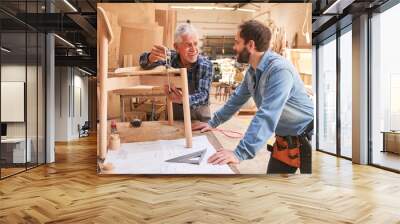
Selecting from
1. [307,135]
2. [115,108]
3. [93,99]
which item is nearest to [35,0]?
[115,108]

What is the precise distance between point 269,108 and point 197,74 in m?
1.30

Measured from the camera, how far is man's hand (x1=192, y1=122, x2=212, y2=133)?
630 centimetres

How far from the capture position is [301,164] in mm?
6320

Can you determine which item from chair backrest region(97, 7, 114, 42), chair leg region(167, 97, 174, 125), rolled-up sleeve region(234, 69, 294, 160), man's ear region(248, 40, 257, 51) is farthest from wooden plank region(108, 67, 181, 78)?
rolled-up sleeve region(234, 69, 294, 160)

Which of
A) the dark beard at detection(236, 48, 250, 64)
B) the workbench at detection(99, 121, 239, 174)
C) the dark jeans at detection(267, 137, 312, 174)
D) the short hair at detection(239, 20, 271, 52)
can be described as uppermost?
the short hair at detection(239, 20, 271, 52)

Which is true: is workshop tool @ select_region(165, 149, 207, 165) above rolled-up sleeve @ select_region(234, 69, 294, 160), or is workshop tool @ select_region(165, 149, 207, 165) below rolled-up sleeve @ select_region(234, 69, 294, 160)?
below

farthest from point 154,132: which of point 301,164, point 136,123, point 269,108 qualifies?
point 301,164

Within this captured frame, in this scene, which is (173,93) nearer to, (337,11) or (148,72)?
(148,72)

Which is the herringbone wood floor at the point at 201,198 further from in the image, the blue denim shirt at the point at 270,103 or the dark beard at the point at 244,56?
the dark beard at the point at 244,56

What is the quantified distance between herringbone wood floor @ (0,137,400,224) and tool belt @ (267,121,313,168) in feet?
1.01

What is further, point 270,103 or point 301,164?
point 301,164

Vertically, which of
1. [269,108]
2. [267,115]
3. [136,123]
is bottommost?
[136,123]

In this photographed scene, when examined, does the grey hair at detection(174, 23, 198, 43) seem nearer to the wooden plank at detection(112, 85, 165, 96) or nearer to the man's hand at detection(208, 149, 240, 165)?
the wooden plank at detection(112, 85, 165, 96)

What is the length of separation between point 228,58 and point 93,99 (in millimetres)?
16538
